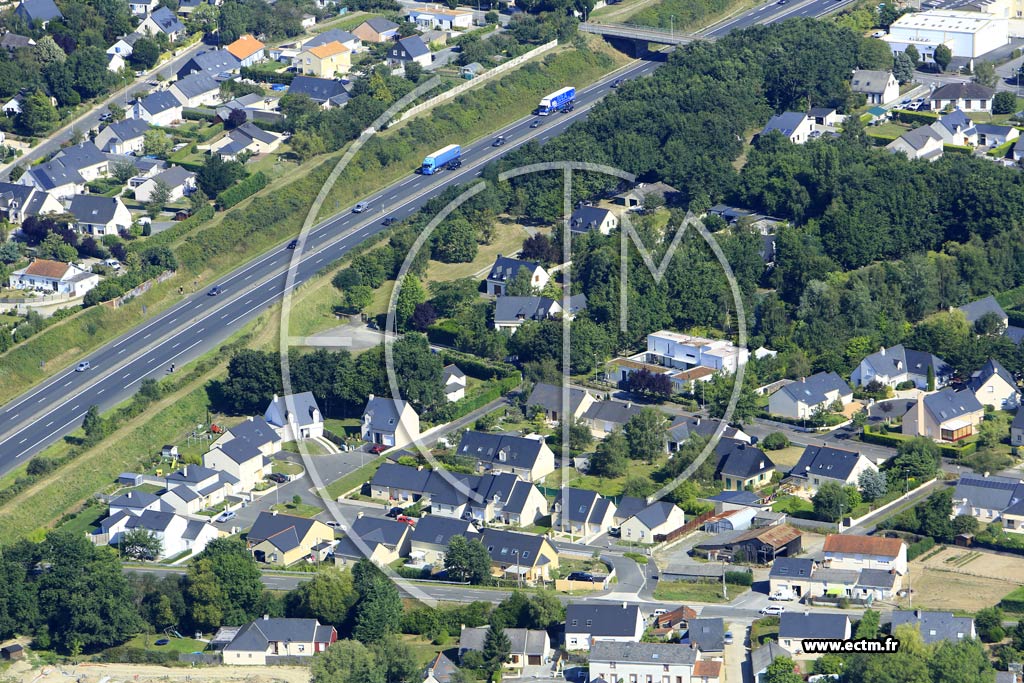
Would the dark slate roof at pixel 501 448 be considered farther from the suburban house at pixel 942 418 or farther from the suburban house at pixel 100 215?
the suburban house at pixel 100 215

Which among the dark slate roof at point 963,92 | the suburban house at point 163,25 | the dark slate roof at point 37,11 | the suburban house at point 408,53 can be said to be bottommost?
the dark slate roof at point 963,92

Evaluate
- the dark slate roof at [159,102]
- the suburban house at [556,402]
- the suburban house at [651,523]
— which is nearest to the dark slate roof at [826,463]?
the suburban house at [651,523]

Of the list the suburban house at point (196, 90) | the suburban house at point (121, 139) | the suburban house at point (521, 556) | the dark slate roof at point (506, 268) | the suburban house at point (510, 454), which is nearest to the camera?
the suburban house at point (521, 556)

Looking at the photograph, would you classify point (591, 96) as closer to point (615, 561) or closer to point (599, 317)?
point (599, 317)

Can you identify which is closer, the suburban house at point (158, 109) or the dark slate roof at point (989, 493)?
the dark slate roof at point (989, 493)

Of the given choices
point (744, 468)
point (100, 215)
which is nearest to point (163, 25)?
point (100, 215)

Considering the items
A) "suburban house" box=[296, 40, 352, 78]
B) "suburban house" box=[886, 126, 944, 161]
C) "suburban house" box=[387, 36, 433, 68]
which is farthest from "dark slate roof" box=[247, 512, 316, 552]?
"suburban house" box=[387, 36, 433, 68]

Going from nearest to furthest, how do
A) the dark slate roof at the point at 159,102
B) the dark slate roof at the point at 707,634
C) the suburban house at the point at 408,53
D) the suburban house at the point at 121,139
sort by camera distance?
1. the dark slate roof at the point at 707,634
2. the suburban house at the point at 121,139
3. the dark slate roof at the point at 159,102
4. the suburban house at the point at 408,53
